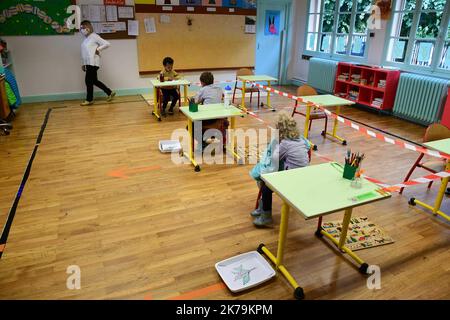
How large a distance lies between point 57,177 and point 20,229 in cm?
108

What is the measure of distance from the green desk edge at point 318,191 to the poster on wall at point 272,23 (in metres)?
7.20

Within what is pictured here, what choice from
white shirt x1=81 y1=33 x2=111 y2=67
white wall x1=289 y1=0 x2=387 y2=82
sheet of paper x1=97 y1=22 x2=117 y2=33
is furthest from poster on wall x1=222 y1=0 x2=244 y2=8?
white shirt x1=81 y1=33 x2=111 y2=67

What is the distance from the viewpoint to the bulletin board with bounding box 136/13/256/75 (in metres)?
7.72

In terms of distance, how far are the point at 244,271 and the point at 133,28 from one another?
657cm

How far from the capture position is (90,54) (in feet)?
22.4

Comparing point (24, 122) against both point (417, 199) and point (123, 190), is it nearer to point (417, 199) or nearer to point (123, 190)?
point (123, 190)

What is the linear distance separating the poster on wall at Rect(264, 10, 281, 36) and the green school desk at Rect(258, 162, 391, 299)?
23.5ft

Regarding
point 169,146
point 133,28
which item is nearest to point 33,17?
point 133,28

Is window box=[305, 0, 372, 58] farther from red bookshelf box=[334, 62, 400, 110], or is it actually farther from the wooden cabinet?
the wooden cabinet

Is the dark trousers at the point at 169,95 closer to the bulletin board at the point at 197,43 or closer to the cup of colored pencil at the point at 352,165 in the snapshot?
the bulletin board at the point at 197,43

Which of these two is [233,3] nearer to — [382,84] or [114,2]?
[114,2]

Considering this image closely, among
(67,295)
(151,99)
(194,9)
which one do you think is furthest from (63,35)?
(67,295)

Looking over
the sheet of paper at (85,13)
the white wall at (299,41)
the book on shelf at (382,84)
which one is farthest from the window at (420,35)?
the sheet of paper at (85,13)

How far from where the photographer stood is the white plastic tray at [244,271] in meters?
2.40
